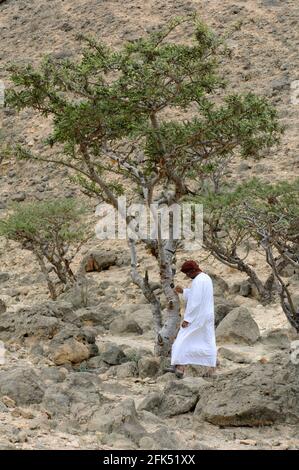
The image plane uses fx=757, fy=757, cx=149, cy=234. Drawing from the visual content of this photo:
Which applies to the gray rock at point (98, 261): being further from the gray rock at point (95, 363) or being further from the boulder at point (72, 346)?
the gray rock at point (95, 363)

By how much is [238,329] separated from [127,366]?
208 centimetres

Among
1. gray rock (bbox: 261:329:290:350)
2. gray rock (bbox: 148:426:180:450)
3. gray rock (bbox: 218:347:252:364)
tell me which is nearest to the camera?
gray rock (bbox: 148:426:180:450)

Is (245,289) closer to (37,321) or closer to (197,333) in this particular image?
(37,321)

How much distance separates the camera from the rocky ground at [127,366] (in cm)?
487

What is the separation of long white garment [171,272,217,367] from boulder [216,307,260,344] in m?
2.32

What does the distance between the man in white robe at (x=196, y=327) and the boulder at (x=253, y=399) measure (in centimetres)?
91

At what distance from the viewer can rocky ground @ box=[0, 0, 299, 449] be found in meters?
4.87

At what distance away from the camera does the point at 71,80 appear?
780 centimetres

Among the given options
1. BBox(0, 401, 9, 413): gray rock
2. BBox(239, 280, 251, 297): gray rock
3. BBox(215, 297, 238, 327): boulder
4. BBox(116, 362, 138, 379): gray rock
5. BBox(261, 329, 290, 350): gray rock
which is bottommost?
BBox(116, 362, 138, 379): gray rock

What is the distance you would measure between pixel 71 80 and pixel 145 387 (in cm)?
321

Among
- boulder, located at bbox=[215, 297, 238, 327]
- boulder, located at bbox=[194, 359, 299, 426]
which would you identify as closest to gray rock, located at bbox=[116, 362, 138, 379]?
boulder, located at bbox=[194, 359, 299, 426]

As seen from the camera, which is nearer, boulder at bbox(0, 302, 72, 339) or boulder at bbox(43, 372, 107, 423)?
boulder at bbox(43, 372, 107, 423)

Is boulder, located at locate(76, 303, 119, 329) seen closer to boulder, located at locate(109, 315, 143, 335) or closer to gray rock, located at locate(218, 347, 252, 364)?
boulder, located at locate(109, 315, 143, 335)

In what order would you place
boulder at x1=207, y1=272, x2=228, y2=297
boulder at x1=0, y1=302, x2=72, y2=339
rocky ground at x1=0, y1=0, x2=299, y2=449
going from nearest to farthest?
rocky ground at x1=0, y1=0, x2=299, y2=449
boulder at x1=0, y1=302, x2=72, y2=339
boulder at x1=207, y1=272, x2=228, y2=297
